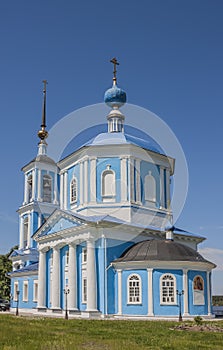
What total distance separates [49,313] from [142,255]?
7294mm

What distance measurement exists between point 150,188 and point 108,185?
2.71 metres

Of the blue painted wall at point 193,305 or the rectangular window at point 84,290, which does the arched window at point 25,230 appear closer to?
the rectangular window at point 84,290

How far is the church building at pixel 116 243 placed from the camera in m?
22.1

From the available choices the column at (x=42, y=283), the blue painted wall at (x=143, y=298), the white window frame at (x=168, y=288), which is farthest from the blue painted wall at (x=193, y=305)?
the column at (x=42, y=283)

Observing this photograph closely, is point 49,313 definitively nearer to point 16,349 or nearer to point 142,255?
point 142,255

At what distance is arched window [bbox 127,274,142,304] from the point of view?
73.1 feet

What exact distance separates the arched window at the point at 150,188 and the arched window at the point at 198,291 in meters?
6.23

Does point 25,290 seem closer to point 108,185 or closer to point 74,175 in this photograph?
point 74,175

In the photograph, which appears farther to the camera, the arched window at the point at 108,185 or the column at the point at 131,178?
the arched window at the point at 108,185

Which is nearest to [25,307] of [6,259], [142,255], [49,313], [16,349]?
[49,313]

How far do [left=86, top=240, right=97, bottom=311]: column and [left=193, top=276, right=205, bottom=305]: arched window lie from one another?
16.5 feet

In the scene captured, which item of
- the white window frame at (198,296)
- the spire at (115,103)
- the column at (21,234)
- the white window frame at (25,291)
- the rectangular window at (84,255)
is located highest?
the spire at (115,103)

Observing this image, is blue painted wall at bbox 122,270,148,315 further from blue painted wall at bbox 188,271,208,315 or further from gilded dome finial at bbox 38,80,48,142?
gilded dome finial at bbox 38,80,48,142

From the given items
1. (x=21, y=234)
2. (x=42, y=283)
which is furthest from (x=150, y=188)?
(x=21, y=234)
